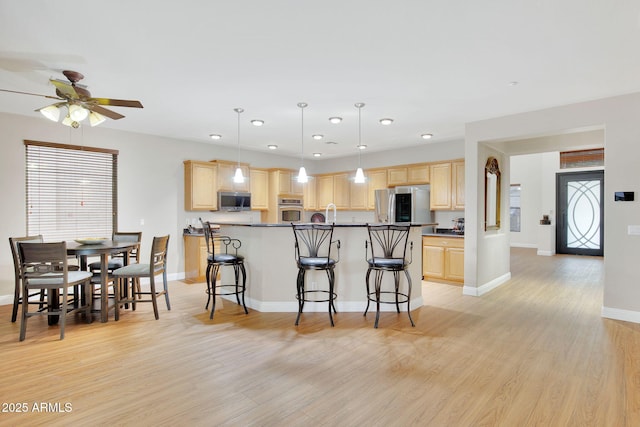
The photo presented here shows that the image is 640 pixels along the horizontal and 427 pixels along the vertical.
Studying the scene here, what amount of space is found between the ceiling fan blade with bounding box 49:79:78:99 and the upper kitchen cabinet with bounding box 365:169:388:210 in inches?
204

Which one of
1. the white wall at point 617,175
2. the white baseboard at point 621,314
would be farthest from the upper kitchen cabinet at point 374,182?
the white baseboard at point 621,314

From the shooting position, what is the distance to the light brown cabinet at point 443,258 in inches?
215

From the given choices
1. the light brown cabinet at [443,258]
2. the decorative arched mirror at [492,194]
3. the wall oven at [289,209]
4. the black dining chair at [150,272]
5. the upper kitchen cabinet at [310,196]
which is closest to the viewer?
the black dining chair at [150,272]

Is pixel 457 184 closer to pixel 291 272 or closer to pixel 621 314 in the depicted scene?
pixel 621 314

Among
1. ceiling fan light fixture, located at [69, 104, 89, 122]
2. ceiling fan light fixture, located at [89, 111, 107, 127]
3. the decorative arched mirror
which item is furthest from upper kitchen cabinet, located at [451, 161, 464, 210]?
ceiling fan light fixture, located at [69, 104, 89, 122]

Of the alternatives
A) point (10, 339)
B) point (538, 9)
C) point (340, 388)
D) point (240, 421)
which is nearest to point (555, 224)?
point (538, 9)

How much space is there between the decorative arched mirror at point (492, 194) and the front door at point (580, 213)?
5.25m

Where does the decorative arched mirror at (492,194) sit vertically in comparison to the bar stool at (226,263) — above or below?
above

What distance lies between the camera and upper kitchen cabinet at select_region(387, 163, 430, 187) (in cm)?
631

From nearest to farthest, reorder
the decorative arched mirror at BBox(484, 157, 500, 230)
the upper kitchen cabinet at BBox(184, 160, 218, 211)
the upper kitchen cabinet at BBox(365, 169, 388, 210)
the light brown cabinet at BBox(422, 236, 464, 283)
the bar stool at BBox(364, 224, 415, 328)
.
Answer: the bar stool at BBox(364, 224, 415, 328) → the decorative arched mirror at BBox(484, 157, 500, 230) → the light brown cabinet at BBox(422, 236, 464, 283) → the upper kitchen cabinet at BBox(184, 160, 218, 211) → the upper kitchen cabinet at BBox(365, 169, 388, 210)

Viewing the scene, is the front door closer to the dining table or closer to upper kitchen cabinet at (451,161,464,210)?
upper kitchen cabinet at (451,161,464,210)

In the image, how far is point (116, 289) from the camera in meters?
3.83

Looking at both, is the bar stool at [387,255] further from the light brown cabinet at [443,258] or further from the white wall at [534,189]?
the white wall at [534,189]

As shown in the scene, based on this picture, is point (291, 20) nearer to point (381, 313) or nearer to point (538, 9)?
point (538, 9)
